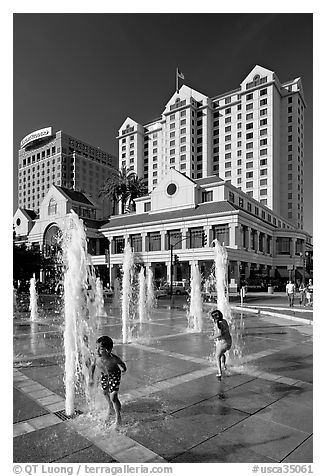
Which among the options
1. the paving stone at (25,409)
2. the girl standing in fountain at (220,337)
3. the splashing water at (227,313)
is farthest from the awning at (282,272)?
the paving stone at (25,409)

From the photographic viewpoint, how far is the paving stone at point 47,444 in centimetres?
394

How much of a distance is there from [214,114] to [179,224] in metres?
51.9

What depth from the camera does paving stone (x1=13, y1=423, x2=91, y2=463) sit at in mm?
3939

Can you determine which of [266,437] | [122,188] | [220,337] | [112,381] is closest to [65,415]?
[112,381]

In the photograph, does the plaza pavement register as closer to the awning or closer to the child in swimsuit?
the child in swimsuit

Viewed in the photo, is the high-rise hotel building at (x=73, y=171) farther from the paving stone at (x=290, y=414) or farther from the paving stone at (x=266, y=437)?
the paving stone at (x=266, y=437)

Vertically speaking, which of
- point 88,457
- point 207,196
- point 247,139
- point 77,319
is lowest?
point 88,457

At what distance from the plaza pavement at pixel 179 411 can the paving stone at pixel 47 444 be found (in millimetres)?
12

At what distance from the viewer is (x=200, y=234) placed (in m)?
45.7

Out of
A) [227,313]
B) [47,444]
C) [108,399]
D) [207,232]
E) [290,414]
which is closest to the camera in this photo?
[47,444]

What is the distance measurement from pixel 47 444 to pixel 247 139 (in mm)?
81789

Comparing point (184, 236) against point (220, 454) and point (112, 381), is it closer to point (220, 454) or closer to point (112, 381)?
point (112, 381)

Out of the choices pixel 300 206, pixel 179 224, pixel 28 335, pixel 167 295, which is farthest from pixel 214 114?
pixel 28 335

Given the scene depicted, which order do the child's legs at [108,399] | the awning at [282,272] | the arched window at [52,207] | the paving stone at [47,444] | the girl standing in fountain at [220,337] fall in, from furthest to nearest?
the arched window at [52,207], the awning at [282,272], the girl standing in fountain at [220,337], the child's legs at [108,399], the paving stone at [47,444]
